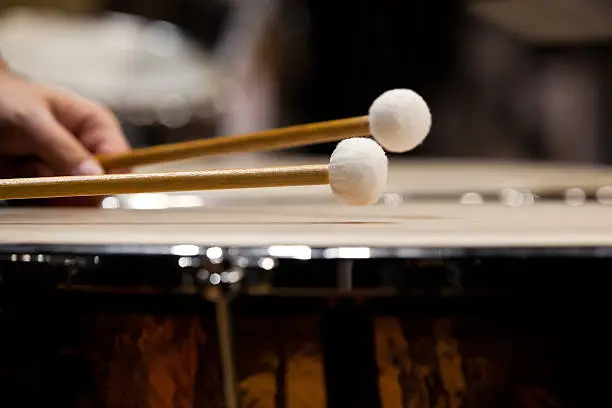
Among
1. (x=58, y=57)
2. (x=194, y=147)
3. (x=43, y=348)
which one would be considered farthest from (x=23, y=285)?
(x=58, y=57)

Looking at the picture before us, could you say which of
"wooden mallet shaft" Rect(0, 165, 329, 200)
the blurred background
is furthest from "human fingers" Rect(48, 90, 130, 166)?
the blurred background

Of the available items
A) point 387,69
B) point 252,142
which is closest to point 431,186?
point 252,142

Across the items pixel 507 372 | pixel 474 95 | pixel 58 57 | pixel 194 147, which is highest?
pixel 58 57

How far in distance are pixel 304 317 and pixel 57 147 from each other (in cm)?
31

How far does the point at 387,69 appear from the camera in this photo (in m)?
2.19

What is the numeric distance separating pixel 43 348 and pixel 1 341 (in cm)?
3

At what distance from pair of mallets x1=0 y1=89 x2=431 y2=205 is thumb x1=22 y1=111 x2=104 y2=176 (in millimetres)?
130

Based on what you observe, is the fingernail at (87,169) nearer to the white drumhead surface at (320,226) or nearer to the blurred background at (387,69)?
the white drumhead surface at (320,226)

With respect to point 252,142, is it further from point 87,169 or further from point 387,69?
point 387,69

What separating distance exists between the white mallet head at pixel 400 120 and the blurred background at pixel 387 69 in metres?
1.47

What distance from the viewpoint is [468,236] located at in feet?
1.34

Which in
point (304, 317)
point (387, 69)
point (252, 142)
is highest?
point (387, 69)

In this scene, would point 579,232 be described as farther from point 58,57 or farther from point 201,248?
point 58,57

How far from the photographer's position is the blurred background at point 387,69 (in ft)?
6.69
